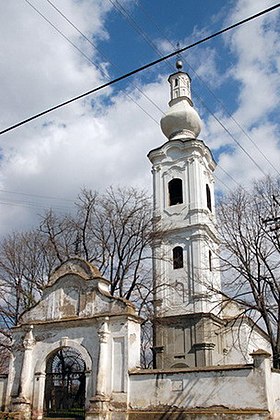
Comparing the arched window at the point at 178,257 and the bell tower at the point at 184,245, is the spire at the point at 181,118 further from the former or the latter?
the arched window at the point at 178,257

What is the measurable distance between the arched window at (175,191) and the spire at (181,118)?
3774 millimetres

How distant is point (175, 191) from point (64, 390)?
17.7m

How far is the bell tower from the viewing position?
91.1 ft

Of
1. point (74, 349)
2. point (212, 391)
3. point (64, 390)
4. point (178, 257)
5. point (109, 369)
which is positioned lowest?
point (212, 391)

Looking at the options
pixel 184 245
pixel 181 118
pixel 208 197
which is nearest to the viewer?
pixel 184 245

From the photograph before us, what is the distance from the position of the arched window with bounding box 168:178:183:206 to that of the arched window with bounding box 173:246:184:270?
10.6 ft

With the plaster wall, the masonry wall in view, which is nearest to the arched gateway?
the masonry wall

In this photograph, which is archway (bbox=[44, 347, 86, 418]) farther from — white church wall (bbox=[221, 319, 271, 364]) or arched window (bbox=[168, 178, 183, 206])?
arched window (bbox=[168, 178, 183, 206])

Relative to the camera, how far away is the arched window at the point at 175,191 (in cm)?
3234

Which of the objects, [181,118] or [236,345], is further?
[181,118]

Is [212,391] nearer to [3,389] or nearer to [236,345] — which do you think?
[3,389]

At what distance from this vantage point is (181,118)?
35125mm

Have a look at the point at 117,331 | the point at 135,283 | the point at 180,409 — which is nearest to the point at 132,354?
the point at 117,331

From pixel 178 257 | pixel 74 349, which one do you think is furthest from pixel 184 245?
pixel 74 349
